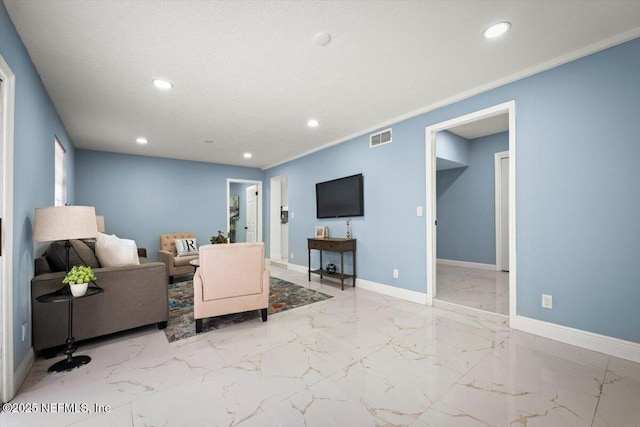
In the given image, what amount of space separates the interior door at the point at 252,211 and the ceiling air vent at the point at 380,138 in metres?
4.10

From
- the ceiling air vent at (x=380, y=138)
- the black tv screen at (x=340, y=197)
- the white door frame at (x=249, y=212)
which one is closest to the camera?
the ceiling air vent at (x=380, y=138)

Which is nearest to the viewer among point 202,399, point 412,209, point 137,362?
point 202,399

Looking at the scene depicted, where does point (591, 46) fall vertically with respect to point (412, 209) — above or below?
above

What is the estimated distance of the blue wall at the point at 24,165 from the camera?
6.12 ft

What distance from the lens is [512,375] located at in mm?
1949

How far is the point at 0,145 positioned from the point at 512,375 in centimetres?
365

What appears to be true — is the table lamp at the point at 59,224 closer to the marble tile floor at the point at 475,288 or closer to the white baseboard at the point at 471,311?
the white baseboard at the point at 471,311

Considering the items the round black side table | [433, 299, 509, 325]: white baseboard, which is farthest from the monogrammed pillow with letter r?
[433, 299, 509, 325]: white baseboard

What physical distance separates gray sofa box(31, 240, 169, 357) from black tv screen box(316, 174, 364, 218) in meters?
2.85

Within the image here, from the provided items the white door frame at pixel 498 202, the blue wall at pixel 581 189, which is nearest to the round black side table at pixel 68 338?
the blue wall at pixel 581 189

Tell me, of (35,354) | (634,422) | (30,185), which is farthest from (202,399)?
(634,422)

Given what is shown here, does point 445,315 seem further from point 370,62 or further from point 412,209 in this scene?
point 370,62

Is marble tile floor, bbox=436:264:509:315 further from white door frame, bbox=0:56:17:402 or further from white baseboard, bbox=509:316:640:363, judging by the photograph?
white door frame, bbox=0:56:17:402

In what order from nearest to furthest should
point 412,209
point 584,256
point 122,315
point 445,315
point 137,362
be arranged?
point 137,362
point 584,256
point 122,315
point 445,315
point 412,209
